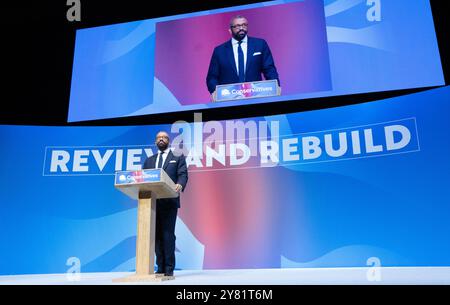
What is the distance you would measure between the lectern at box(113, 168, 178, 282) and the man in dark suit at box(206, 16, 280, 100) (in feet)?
5.97

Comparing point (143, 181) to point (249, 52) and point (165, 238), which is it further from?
point (249, 52)

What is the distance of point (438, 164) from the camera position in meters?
3.59

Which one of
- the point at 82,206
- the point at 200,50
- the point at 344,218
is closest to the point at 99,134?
the point at 82,206

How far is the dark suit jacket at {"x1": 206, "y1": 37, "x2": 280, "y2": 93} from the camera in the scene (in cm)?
404

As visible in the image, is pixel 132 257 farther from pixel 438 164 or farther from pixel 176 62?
pixel 438 164

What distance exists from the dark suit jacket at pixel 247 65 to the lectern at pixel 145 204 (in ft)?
6.17

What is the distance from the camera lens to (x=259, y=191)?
4.15m

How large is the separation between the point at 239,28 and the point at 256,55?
0.41m

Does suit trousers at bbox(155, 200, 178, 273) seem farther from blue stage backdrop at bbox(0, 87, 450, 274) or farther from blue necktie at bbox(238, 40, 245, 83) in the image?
blue necktie at bbox(238, 40, 245, 83)

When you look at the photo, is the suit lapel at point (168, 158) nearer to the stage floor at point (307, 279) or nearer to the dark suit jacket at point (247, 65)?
the stage floor at point (307, 279)

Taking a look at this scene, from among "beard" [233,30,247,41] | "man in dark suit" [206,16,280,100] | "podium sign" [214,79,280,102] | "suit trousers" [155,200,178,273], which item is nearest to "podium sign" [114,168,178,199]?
"suit trousers" [155,200,178,273]

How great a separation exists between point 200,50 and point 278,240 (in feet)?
7.46

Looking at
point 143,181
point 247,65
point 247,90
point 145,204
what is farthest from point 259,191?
point 143,181
